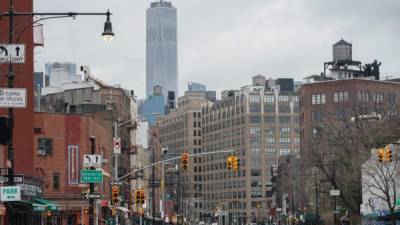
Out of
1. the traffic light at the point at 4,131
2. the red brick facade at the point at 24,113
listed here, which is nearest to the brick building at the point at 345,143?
the red brick facade at the point at 24,113

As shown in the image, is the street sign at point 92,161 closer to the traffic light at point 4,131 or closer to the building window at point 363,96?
the traffic light at point 4,131

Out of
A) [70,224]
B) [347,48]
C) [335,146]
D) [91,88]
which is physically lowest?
[70,224]

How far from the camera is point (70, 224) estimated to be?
7231cm

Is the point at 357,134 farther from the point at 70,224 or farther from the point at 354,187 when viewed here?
the point at 70,224

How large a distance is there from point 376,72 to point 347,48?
20.3 meters

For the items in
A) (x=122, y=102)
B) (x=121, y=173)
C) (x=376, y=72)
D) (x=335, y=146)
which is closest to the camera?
(x=335, y=146)

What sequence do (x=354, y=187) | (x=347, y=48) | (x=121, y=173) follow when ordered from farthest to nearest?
(x=347, y=48) → (x=121, y=173) → (x=354, y=187)

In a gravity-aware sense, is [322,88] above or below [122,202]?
above

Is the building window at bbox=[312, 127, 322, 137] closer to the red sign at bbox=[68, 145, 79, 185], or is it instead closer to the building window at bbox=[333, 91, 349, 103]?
the building window at bbox=[333, 91, 349, 103]

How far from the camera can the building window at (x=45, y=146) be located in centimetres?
6944

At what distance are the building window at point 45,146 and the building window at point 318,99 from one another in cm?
10828

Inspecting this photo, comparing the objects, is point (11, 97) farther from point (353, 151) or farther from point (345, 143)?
point (345, 143)

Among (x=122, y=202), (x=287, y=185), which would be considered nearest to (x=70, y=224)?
(x=122, y=202)

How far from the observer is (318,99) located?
173m
